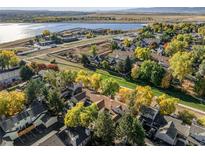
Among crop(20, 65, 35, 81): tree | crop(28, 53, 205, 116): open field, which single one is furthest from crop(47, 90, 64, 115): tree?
crop(28, 53, 205, 116): open field

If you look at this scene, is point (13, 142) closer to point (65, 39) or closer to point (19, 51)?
point (19, 51)

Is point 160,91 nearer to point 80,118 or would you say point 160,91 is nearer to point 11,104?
point 80,118

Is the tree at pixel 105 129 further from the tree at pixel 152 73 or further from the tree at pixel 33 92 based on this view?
the tree at pixel 152 73

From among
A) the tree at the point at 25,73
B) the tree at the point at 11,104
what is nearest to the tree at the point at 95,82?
the tree at the point at 11,104

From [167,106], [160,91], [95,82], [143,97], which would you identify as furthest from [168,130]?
[160,91]

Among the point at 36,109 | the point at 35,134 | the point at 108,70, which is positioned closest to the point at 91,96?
the point at 36,109

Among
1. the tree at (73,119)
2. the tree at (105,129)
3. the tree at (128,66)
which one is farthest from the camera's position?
the tree at (128,66)

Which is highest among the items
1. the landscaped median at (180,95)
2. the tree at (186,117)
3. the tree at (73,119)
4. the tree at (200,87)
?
the tree at (73,119)

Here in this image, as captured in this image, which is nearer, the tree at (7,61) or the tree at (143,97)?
the tree at (143,97)

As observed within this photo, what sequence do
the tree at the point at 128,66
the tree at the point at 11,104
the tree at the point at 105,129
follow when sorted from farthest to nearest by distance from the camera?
the tree at the point at 128,66
the tree at the point at 11,104
the tree at the point at 105,129

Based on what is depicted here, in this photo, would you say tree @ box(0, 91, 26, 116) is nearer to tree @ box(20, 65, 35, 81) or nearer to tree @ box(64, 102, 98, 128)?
tree @ box(64, 102, 98, 128)
